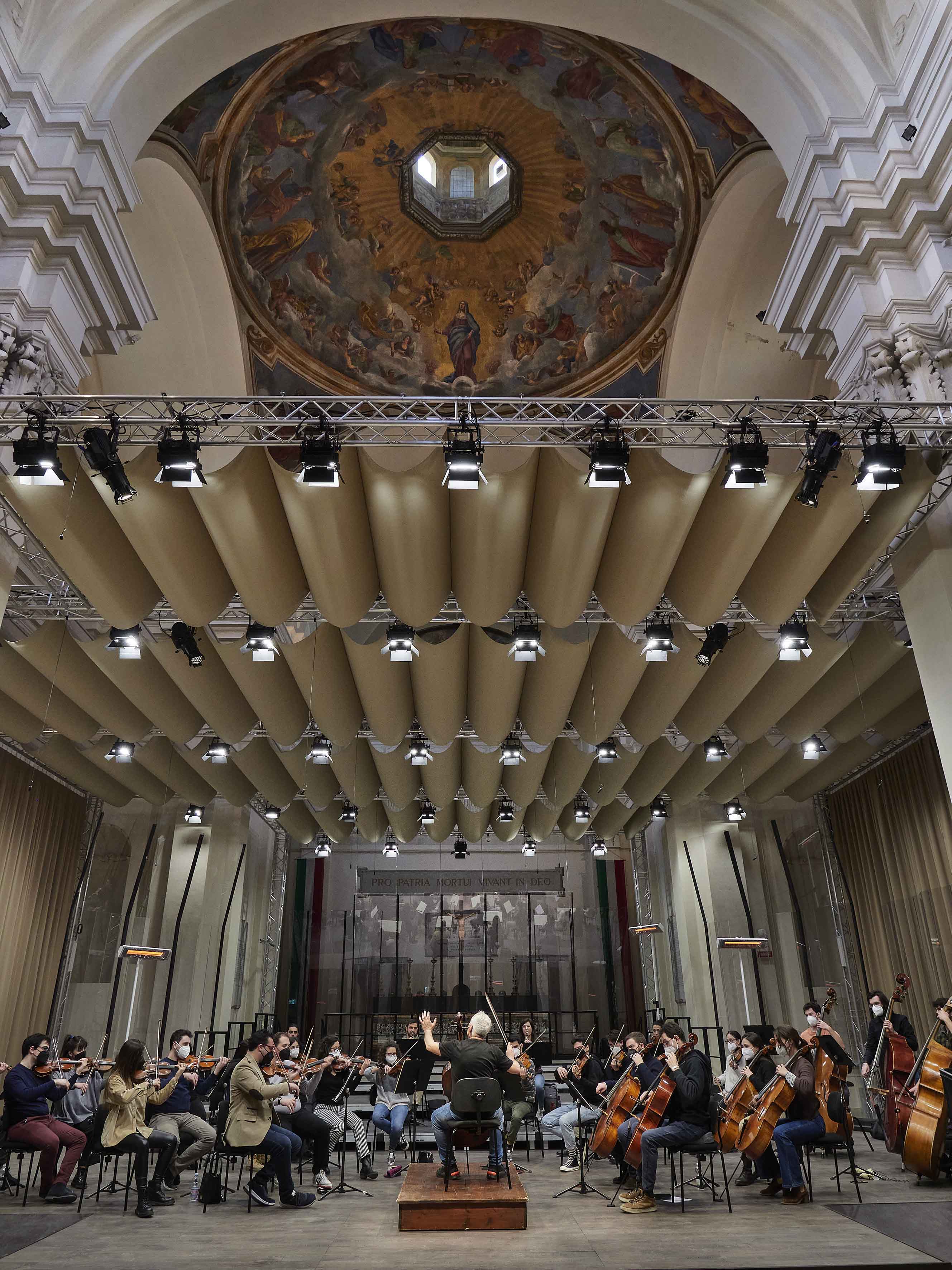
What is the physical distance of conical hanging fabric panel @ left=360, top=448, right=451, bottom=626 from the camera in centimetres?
724

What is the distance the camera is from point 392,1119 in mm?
9844

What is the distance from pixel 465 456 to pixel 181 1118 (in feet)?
21.9

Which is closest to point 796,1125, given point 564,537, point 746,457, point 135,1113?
point 564,537

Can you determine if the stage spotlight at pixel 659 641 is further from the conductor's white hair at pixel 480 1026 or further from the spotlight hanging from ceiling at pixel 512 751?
the spotlight hanging from ceiling at pixel 512 751

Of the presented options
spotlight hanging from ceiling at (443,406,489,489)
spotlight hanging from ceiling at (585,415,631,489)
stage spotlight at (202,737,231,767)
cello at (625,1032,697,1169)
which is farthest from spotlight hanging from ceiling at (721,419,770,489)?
stage spotlight at (202,737,231,767)

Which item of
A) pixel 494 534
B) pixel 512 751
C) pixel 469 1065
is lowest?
pixel 469 1065

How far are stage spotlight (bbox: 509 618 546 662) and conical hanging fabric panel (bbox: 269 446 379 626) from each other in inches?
64.0

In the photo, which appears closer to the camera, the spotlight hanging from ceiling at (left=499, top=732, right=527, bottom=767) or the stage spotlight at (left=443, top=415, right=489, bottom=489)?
the stage spotlight at (left=443, top=415, right=489, bottom=489)

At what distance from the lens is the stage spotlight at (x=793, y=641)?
903 cm

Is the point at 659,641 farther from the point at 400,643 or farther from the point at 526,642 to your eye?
the point at 400,643

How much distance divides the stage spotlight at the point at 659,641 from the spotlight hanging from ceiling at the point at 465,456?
11.5 ft

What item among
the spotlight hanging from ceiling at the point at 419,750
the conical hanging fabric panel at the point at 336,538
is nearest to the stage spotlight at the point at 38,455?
the conical hanging fabric panel at the point at 336,538

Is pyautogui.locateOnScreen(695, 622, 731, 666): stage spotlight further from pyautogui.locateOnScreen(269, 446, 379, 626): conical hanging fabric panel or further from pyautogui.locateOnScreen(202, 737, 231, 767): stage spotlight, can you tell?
pyautogui.locateOnScreen(202, 737, 231, 767): stage spotlight

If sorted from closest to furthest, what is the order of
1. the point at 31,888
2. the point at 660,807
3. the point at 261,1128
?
the point at 261,1128 → the point at 31,888 → the point at 660,807
